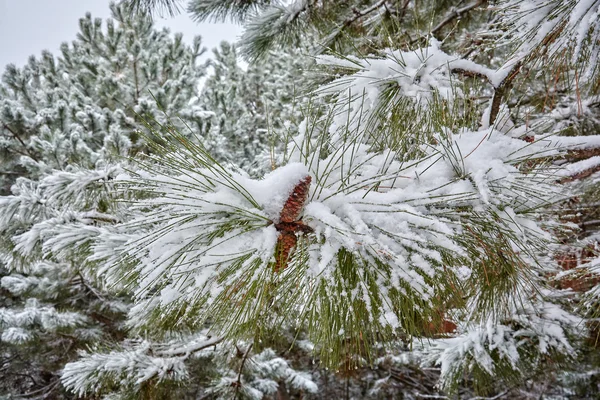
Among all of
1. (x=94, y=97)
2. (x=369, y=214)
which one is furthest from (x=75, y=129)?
(x=369, y=214)

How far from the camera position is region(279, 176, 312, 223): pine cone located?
1.82 feet

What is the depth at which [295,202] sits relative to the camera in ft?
1.83

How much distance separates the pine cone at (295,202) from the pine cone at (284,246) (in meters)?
0.03

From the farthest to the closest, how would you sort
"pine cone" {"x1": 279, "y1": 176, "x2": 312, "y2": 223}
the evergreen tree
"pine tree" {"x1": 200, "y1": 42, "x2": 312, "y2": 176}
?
1. "pine tree" {"x1": 200, "y1": 42, "x2": 312, "y2": 176}
2. the evergreen tree
3. "pine cone" {"x1": 279, "y1": 176, "x2": 312, "y2": 223}

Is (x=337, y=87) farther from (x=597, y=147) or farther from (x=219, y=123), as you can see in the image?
(x=219, y=123)

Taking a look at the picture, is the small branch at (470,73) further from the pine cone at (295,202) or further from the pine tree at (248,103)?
the pine tree at (248,103)

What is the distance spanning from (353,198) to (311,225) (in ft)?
0.32

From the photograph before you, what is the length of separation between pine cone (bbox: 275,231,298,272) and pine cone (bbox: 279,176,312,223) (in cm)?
3

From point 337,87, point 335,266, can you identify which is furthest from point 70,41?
point 335,266

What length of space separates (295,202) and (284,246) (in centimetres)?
9

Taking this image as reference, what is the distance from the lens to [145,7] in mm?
2240

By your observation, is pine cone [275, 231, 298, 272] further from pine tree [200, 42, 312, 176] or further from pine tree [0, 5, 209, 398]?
pine tree [200, 42, 312, 176]

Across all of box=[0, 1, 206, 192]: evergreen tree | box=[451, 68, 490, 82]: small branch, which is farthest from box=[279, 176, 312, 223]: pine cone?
box=[0, 1, 206, 192]: evergreen tree

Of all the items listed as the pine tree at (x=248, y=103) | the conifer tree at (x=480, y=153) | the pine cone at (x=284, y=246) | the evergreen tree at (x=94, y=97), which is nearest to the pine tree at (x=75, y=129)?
the evergreen tree at (x=94, y=97)
